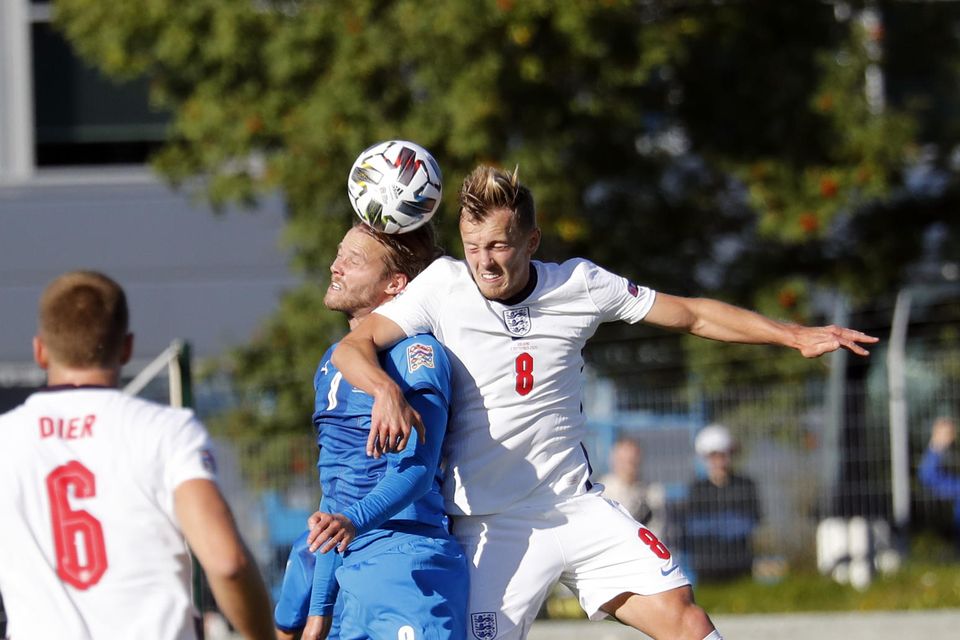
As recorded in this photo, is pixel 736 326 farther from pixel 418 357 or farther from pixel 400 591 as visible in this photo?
pixel 400 591

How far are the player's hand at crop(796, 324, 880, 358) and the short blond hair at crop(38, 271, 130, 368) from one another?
95.8 inches

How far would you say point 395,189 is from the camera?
519 centimetres

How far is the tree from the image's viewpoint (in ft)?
41.2

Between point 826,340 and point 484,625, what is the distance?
158 centimetres

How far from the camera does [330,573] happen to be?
5012 millimetres

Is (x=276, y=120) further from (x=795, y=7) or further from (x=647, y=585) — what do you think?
(x=647, y=585)

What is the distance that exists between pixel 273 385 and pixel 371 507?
309 inches

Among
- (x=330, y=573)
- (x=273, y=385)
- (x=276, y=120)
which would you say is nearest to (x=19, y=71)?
(x=276, y=120)

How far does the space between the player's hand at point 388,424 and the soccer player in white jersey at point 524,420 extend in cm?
46

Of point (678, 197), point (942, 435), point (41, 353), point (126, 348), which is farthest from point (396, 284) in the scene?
point (678, 197)

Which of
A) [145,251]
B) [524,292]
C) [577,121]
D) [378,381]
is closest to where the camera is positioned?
[378,381]

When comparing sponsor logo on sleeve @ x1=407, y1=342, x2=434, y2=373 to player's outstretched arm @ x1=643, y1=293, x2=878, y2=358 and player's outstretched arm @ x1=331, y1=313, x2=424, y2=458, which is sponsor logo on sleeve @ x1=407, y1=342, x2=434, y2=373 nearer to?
player's outstretched arm @ x1=331, y1=313, x2=424, y2=458

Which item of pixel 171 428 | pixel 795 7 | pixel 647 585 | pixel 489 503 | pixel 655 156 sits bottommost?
pixel 647 585

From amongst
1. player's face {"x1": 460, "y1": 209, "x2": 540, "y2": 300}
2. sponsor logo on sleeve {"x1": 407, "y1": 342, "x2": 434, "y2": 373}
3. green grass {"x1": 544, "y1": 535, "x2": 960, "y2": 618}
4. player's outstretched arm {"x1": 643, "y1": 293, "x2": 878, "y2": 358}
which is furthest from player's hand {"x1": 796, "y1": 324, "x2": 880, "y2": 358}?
green grass {"x1": 544, "y1": 535, "x2": 960, "y2": 618}
